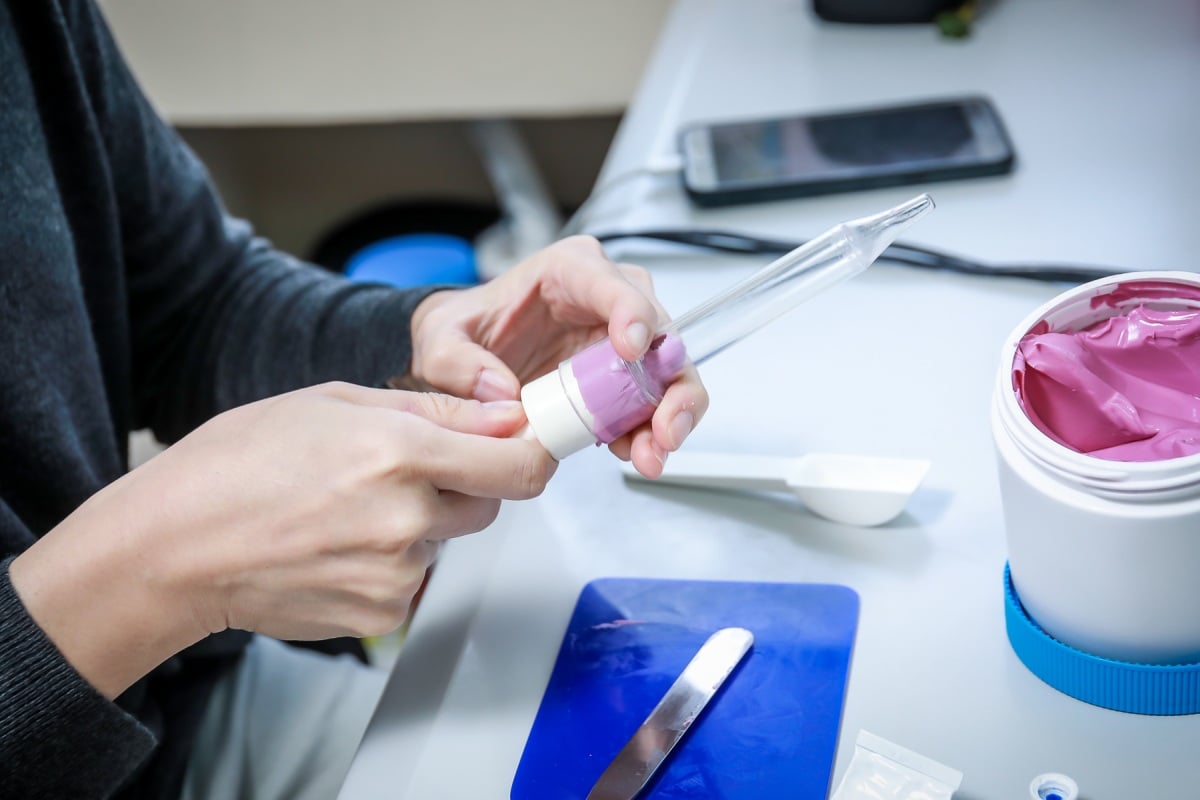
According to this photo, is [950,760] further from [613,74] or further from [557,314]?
[613,74]

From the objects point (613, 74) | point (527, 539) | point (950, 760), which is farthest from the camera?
point (613, 74)

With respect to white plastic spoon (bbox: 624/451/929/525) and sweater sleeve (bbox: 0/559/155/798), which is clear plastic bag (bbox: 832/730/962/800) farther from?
sweater sleeve (bbox: 0/559/155/798)

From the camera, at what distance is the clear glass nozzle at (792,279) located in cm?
42

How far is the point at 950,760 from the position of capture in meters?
0.37

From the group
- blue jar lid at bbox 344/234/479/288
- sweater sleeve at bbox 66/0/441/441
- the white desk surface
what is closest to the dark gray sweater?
sweater sleeve at bbox 66/0/441/441

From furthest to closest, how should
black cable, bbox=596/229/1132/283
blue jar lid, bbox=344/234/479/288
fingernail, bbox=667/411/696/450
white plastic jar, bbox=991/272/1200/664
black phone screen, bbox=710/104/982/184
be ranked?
blue jar lid, bbox=344/234/479/288 < black phone screen, bbox=710/104/982/184 < black cable, bbox=596/229/1132/283 < fingernail, bbox=667/411/696/450 < white plastic jar, bbox=991/272/1200/664

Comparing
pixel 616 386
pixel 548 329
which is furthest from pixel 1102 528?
pixel 548 329

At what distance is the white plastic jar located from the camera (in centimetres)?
32

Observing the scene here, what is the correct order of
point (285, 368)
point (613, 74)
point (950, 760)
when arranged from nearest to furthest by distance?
point (950, 760) < point (285, 368) < point (613, 74)

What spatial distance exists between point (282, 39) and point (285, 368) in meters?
0.68

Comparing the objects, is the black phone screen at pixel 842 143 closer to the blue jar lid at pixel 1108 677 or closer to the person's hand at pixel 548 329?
the person's hand at pixel 548 329

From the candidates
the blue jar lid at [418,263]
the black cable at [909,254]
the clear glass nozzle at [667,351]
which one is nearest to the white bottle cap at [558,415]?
the clear glass nozzle at [667,351]

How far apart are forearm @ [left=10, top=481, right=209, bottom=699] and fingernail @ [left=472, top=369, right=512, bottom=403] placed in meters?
0.14

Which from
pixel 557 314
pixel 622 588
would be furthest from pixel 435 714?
pixel 557 314
